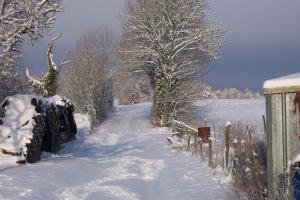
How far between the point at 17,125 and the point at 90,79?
3240 centimetres

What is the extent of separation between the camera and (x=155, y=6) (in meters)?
36.6

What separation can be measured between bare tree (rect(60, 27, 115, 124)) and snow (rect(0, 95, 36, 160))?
27766mm

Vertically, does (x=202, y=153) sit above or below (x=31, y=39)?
below

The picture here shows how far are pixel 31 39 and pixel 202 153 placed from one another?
6180mm

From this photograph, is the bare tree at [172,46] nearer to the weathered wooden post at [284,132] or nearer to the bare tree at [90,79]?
the bare tree at [90,79]

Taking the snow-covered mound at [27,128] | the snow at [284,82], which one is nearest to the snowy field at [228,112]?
the snow-covered mound at [27,128]

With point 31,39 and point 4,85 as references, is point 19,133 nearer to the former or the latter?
point 31,39

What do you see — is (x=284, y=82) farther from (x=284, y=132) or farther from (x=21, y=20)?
(x=21, y=20)

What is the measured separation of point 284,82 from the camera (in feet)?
20.0

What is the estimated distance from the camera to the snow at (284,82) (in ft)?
19.7

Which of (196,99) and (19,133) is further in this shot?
(196,99)

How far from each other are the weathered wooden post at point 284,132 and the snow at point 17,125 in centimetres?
865

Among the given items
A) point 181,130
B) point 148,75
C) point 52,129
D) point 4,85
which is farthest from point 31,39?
point 148,75

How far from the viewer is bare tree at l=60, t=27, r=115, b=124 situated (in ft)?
153
